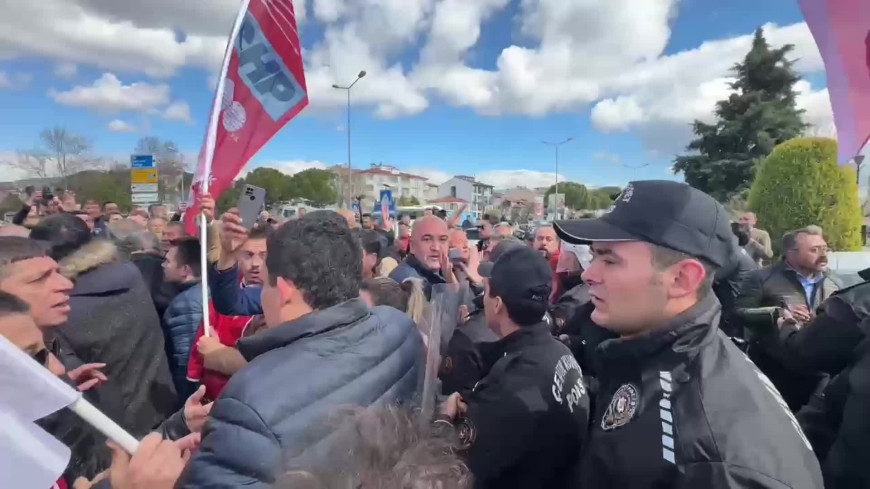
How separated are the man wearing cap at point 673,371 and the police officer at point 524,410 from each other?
48cm

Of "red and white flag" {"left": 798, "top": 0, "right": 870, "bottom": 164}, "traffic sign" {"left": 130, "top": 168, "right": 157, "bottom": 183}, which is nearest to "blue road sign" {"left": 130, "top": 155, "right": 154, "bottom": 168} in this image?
"traffic sign" {"left": 130, "top": 168, "right": 157, "bottom": 183}

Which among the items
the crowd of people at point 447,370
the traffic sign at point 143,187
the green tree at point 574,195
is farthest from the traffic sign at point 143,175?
the green tree at point 574,195

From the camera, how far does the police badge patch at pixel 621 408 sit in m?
1.53

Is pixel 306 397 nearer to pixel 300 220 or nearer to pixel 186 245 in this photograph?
pixel 300 220

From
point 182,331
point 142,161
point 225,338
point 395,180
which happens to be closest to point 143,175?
point 142,161

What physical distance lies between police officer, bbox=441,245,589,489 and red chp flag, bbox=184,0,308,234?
202cm

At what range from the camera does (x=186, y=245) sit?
4172 mm

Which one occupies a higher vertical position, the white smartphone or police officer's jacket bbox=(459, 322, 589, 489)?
the white smartphone

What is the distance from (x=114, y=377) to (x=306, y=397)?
2.12 meters

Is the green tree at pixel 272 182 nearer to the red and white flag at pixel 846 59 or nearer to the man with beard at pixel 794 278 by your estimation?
the man with beard at pixel 794 278

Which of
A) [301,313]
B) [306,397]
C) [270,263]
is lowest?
[306,397]

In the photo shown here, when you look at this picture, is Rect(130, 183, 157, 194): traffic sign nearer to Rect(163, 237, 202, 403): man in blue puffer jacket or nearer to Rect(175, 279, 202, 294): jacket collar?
Rect(175, 279, 202, 294): jacket collar

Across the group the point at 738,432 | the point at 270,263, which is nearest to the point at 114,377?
the point at 270,263

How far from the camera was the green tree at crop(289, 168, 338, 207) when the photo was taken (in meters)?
70.2
